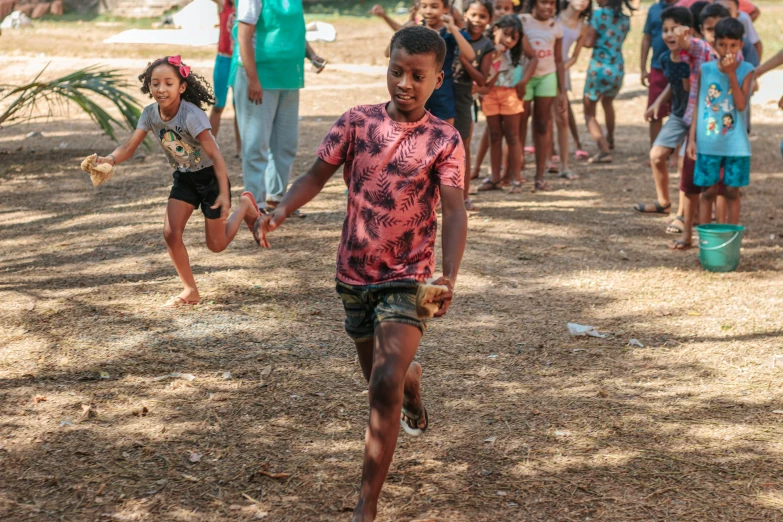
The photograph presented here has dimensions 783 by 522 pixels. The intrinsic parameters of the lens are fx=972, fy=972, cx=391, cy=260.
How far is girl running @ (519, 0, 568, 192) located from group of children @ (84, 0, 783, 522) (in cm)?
1

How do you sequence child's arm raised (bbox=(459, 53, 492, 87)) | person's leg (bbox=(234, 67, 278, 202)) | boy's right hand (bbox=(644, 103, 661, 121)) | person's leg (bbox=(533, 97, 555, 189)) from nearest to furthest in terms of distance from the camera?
person's leg (bbox=(234, 67, 278, 202)), child's arm raised (bbox=(459, 53, 492, 87)), boy's right hand (bbox=(644, 103, 661, 121)), person's leg (bbox=(533, 97, 555, 189))

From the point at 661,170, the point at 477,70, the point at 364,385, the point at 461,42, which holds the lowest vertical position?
the point at 364,385

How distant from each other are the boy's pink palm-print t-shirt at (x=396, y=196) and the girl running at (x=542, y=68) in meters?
5.69

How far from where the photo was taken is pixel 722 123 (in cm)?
650

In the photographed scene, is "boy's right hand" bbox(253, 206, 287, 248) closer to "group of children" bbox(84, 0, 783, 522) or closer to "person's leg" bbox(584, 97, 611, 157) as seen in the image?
"group of children" bbox(84, 0, 783, 522)

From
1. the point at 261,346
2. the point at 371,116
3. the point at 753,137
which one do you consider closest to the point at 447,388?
the point at 261,346

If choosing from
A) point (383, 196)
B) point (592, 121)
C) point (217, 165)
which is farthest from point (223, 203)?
point (592, 121)

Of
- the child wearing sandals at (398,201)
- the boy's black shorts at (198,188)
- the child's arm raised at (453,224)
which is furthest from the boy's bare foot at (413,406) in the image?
the boy's black shorts at (198,188)

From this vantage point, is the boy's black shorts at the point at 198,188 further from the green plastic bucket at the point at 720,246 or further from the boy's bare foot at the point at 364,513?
Answer: the green plastic bucket at the point at 720,246

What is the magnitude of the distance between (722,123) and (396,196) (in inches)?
156

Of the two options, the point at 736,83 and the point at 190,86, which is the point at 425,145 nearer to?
the point at 190,86

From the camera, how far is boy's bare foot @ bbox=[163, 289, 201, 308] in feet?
18.2

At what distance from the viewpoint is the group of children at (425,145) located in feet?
10.7

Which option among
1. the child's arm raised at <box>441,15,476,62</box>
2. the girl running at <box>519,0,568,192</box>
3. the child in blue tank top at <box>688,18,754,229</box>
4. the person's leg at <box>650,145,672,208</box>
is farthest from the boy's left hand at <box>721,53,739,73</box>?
the girl running at <box>519,0,568,192</box>
